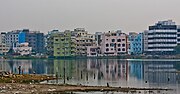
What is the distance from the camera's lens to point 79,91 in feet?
143

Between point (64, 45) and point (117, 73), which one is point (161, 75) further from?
point (64, 45)

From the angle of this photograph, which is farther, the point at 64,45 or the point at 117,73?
the point at 64,45

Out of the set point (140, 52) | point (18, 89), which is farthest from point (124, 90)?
point (140, 52)

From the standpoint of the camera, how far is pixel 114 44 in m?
181

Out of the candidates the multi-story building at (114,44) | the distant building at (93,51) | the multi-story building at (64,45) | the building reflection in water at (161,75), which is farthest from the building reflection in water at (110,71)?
the multi-story building at (64,45)

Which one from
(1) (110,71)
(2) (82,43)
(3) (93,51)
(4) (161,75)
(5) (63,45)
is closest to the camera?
(4) (161,75)

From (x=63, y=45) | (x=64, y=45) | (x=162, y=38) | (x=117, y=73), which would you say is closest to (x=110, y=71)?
(x=117, y=73)

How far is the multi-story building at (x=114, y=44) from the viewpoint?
181125 millimetres

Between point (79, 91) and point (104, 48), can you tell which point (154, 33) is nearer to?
point (104, 48)

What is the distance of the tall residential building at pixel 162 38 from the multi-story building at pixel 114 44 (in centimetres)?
1144

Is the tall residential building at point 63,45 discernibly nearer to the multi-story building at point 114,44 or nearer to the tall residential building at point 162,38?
the multi-story building at point 114,44

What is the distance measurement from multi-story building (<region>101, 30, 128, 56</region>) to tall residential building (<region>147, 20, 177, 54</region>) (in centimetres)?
1144

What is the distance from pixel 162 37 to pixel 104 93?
446ft

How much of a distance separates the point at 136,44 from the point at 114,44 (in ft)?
49.2
